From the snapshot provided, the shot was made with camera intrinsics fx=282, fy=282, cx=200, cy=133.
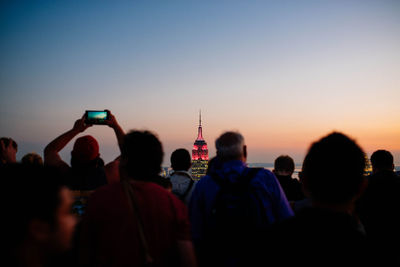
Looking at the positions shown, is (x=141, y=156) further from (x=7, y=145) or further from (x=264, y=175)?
(x=7, y=145)

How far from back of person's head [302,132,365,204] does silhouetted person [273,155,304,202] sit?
150 inches

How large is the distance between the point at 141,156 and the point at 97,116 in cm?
262

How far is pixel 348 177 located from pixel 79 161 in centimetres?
348

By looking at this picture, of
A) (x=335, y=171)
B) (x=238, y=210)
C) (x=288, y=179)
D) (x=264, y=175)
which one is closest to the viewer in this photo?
(x=335, y=171)

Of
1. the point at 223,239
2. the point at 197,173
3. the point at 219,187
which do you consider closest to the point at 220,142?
the point at 219,187

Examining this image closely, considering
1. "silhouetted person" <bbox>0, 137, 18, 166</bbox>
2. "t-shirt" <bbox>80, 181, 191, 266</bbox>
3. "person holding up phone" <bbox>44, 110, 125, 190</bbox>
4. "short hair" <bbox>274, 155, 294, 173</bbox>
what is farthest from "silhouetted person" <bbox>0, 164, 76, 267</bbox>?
"short hair" <bbox>274, 155, 294, 173</bbox>

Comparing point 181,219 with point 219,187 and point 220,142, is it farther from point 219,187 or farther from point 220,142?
point 220,142

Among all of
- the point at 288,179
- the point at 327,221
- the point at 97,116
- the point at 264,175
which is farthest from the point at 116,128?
the point at 327,221

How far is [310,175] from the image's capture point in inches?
83.0

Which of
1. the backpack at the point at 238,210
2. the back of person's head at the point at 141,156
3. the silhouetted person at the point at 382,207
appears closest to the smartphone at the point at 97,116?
the back of person's head at the point at 141,156

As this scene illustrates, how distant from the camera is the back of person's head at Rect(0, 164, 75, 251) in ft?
5.63

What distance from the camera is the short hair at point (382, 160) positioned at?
541 centimetres

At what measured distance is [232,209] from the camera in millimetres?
3584

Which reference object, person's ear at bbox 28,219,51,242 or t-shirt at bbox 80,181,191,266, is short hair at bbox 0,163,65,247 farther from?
t-shirt at bbox 80,181,191,266
